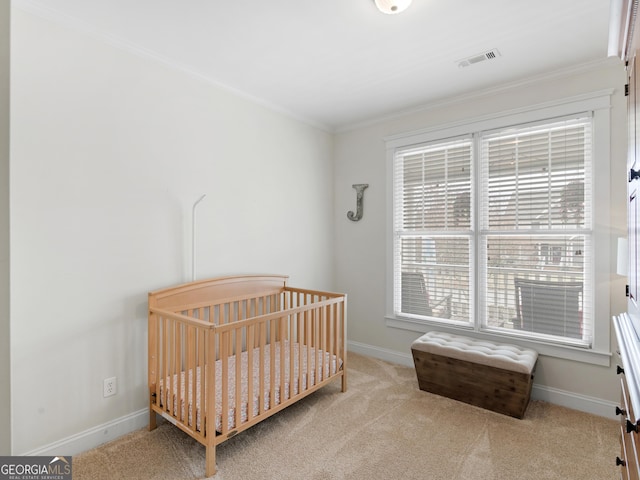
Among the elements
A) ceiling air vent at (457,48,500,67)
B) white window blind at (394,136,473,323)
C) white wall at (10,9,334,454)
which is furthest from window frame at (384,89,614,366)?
white wall at (10,9,334,454)

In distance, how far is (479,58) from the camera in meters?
2.38

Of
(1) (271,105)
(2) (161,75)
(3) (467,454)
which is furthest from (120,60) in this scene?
(3) (467,454)

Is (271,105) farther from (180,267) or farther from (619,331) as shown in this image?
(619,331)

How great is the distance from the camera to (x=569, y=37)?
2.12 meters

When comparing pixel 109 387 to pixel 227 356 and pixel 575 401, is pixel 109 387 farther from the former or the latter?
pixel 575 401

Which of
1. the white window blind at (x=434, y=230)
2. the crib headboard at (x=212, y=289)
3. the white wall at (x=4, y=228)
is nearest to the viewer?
the white wall at (x=4, y=228)

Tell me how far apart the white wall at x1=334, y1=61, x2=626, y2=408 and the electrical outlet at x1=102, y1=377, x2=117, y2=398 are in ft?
7.59

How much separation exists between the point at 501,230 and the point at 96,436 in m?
3.19

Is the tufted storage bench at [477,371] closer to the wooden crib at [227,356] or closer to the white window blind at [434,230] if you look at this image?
the white window blind at [434,230]

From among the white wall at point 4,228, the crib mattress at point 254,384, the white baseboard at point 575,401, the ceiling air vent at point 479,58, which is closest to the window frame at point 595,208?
the white baseboard at point 575,401

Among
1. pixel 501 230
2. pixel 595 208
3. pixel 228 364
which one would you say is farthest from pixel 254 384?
pixel 595 208

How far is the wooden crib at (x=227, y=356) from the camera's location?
1833 millimetres

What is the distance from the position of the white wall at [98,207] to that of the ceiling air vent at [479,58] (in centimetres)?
175

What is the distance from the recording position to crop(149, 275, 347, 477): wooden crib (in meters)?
1.83
